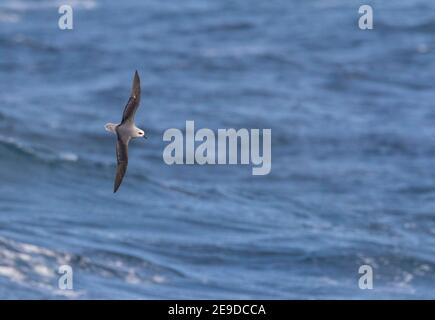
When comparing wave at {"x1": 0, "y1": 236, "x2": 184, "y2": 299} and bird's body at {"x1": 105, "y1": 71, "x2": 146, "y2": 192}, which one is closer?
bird's body at {"x1": 105, "y1": 71, "x2": 146, "y2": 192}

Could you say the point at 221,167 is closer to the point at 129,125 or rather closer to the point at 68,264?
the point at 68,264

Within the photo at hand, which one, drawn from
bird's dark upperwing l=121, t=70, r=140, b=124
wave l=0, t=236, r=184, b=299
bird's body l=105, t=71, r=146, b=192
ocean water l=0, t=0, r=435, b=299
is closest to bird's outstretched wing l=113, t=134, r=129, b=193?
bird's body l=105, t=71, r=146, b=192

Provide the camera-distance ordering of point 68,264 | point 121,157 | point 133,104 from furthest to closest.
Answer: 1. point 68,264
2. point 121,157
3. point 133,104

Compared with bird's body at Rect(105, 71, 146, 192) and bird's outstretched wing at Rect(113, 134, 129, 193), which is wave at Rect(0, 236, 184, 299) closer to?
bird's outstretched wing at Rect(113, 134, 129, 193)

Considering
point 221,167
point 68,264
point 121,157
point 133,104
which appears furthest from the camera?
point 221,167

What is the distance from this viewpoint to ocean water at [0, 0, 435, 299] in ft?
Answer: 122

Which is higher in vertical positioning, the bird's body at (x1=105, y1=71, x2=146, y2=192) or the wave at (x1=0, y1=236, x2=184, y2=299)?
the wave at (x1=0, y1=236, x2=184, y2=299)

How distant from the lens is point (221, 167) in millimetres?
46781

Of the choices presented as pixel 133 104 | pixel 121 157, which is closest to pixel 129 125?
pixel 133 104

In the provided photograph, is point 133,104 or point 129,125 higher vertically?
point 133,104

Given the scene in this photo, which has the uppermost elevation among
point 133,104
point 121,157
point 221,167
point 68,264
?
point 221,167

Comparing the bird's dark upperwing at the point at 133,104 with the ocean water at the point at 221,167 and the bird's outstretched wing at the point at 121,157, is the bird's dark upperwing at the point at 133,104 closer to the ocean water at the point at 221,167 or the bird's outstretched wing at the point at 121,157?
the bird's outstretched wing at the point at 121,157

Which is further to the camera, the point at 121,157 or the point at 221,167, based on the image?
the point at 221,167

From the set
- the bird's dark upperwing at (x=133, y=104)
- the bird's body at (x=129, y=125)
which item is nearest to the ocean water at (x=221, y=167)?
the bird's body at (x=129, y=125)
